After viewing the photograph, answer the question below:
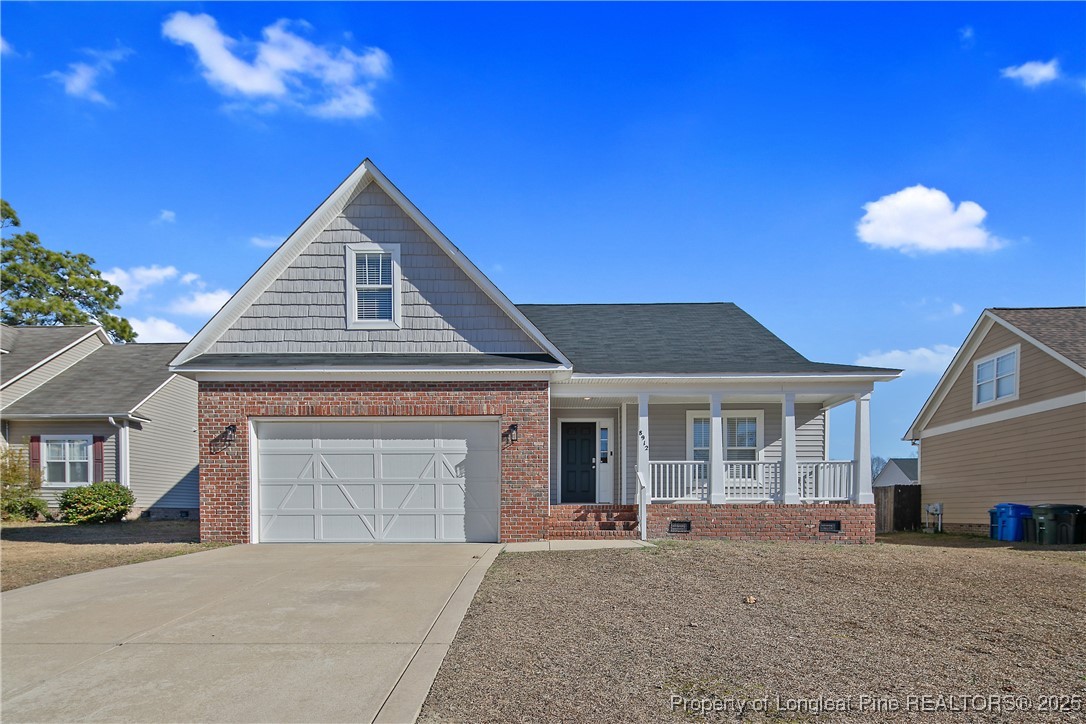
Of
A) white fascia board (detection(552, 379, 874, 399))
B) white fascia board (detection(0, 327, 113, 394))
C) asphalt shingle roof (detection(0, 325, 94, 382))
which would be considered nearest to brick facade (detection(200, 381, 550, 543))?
white fascia board (detection(552, 379, 874, 399))

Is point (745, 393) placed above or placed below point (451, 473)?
above

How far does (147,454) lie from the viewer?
22.7m

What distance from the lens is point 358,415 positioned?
13211mm

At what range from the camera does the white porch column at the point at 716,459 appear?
573 inches

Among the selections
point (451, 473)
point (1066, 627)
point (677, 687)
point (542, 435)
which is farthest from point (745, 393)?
point (677, 687)

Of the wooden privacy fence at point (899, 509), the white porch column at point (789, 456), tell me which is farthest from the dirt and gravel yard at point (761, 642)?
the wooden privacy fence at point (899, 509)

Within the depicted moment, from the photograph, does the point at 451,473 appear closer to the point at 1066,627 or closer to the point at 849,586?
the point at 849,586

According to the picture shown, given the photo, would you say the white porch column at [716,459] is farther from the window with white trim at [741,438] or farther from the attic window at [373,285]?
the attic window at [373,285]

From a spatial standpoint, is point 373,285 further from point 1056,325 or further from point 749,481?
point 1056,325

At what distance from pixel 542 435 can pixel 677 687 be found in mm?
8127

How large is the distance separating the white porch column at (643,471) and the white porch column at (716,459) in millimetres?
1192

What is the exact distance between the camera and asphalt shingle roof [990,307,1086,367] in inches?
647

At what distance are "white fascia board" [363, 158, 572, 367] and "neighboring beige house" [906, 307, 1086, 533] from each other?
11.1m

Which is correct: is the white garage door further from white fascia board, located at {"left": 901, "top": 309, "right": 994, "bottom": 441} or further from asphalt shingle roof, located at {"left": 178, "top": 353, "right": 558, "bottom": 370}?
white fascia board, located at {"left": 901, "top": 309, "right": 994, "bottom": 441}
